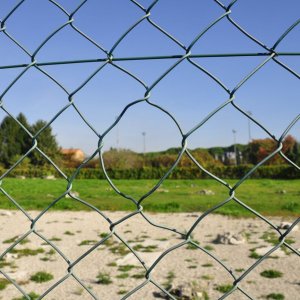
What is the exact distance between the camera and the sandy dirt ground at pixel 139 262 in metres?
4.25

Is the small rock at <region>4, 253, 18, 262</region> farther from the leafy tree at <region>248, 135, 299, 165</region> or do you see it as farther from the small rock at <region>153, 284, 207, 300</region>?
the leafy tree at <region>248, 135, 299, 165</region>

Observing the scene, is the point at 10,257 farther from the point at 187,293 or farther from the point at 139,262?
the point at 187,293

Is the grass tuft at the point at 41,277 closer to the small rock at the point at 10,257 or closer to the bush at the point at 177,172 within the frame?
the small rock at the point at 10,257

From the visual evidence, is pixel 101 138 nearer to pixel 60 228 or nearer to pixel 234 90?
pixel 234 90

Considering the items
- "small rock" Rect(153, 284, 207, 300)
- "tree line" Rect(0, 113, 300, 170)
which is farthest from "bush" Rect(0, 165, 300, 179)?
"small rock" Rect(153, 284, 207, 300)

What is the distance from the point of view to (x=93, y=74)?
1113mm

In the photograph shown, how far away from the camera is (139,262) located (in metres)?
5.44

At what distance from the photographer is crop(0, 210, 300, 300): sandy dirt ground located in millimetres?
4254

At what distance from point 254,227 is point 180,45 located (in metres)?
7.19

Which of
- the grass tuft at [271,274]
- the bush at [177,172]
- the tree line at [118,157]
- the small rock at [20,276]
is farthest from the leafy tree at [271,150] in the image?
the small rock at [20,276]

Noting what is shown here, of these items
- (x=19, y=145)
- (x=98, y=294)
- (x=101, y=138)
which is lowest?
(x=98, y=294)

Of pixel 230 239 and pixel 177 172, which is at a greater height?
pixel 177 172

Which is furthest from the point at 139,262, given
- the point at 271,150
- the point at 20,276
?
the point at 271,150

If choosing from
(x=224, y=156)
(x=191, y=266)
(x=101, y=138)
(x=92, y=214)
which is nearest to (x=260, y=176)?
(x=224, y=156)
